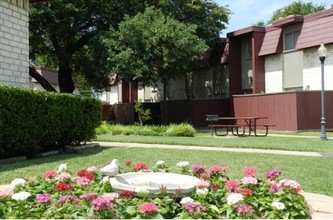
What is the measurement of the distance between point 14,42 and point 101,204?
10.8 meters

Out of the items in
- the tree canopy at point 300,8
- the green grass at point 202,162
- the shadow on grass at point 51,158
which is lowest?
the green grass at point 202,162

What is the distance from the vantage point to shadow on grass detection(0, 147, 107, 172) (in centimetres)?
956

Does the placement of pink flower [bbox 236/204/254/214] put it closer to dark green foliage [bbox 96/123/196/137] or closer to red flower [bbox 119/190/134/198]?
red flower [bbox 119/190/134/198]

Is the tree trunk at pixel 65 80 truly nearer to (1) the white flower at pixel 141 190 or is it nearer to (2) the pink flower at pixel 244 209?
(1) the white flower at pixel 141 190

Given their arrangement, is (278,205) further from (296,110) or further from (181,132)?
(296,110)

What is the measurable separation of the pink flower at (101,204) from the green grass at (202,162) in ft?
12.6

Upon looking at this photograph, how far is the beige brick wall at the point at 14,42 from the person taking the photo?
13.1m

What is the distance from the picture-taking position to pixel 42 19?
27.5 meters

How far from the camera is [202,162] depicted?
1036cm

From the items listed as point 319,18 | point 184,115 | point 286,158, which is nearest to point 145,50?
point 184,115

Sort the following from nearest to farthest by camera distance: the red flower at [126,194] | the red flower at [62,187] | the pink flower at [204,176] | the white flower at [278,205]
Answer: the white flower at [278,205]
the red flower at [126,194]
the red flower at [62,187]
the pink flower at [204,176]

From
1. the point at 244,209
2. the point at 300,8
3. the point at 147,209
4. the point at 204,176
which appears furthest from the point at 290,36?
the point at 300,8

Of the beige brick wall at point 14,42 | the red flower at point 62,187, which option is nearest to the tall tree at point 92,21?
the beige brick wall at point 14,42

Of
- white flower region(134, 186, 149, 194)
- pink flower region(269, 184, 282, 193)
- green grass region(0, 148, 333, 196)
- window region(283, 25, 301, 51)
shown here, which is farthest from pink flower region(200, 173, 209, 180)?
window region(283, 25, 301, 51)
